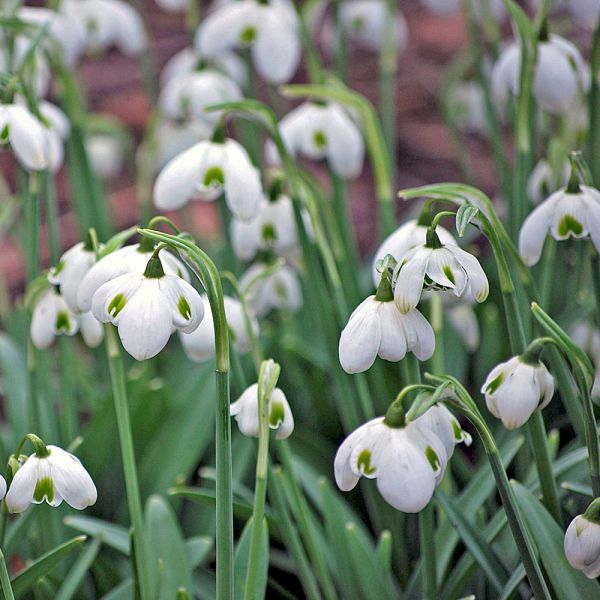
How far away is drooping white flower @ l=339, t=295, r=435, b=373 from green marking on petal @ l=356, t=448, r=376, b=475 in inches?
2.8

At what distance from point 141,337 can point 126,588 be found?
45 centimetres

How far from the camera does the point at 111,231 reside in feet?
5.69

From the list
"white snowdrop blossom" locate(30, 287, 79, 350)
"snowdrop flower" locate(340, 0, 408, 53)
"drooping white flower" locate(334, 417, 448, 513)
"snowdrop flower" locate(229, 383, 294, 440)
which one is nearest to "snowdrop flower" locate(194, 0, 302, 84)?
"snowdrop flower" locate(340, 0, 408, 53)

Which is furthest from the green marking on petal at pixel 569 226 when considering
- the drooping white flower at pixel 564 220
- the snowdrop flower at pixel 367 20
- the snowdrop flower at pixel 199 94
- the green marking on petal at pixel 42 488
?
the snowdrop flower at pixel 367 20

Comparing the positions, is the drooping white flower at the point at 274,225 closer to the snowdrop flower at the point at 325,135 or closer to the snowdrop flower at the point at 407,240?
the snowdrop flower at the point at 325,135

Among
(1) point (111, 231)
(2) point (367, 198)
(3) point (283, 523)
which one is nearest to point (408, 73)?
(2) point (367, 198)

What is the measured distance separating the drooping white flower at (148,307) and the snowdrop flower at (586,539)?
38 centimetres

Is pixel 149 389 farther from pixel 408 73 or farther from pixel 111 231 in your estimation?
pixel 408 73

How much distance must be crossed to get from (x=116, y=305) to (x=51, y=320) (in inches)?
10.2

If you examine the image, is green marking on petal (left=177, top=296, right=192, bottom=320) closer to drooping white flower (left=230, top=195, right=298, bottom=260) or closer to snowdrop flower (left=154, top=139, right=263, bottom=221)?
snowdrop flower (left=154, top=139, right=263, bottom=221)

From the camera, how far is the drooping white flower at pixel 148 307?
77 centimetres

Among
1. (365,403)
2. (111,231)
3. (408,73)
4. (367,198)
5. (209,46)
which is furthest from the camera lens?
(408,73)

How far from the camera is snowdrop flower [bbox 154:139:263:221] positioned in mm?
1053

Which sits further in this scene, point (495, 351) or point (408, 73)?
point (408, 73)
